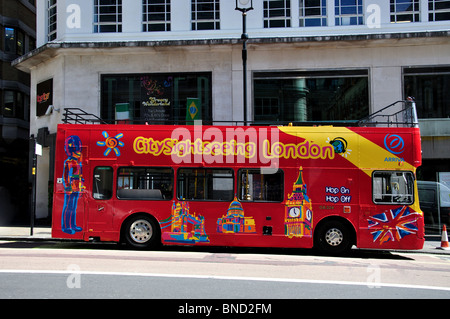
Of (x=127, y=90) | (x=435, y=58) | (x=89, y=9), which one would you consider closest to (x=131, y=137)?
(x=127, y=90)

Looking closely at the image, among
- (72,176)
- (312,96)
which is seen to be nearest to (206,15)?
(312,96)

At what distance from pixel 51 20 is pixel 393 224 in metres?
18.0

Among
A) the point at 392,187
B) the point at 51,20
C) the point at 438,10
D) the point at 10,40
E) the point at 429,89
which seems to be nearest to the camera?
the point at 392,187

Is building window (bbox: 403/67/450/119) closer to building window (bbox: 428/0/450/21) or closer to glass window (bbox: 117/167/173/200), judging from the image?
building window (bbox: 428/0/450/21)

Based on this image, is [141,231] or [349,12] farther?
[349,12]

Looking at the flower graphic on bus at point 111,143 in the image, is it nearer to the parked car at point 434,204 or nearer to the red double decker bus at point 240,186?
the red double decker bus at point 240,186

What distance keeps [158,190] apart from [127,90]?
27.8 ft

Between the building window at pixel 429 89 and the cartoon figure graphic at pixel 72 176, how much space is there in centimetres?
1343

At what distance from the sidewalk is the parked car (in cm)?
57

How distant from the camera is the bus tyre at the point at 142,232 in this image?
11.2 metres

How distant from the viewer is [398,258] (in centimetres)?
1138

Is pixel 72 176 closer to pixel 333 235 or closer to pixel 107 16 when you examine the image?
pixel 333 235

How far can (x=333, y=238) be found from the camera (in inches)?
430

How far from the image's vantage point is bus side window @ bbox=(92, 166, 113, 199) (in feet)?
37.2
